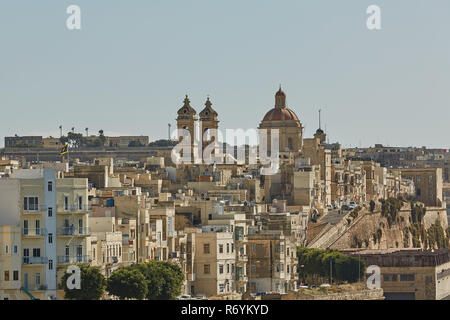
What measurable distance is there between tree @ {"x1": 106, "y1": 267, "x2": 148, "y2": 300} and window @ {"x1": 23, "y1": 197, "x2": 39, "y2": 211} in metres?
3.76

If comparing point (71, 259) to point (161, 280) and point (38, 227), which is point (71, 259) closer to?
point (38, 227)

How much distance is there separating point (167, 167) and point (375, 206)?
17.8m

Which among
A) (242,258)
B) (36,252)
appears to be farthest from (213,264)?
(36,252)

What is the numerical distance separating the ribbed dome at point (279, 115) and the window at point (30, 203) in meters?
71.3

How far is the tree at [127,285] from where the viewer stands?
5019cm

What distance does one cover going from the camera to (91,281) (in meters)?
48.9

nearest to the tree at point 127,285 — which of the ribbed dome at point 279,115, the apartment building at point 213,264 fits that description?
the apartment building at point 213,264

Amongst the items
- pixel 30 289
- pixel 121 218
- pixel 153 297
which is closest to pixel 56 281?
pixel 30 289

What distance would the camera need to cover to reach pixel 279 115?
12119 centimetres

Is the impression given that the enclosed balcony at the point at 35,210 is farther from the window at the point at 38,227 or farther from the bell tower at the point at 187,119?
the bell tower at the point at 187,119

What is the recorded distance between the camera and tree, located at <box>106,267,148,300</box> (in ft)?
165

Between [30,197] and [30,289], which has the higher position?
[30,197]

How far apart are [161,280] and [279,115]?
2745 inches
